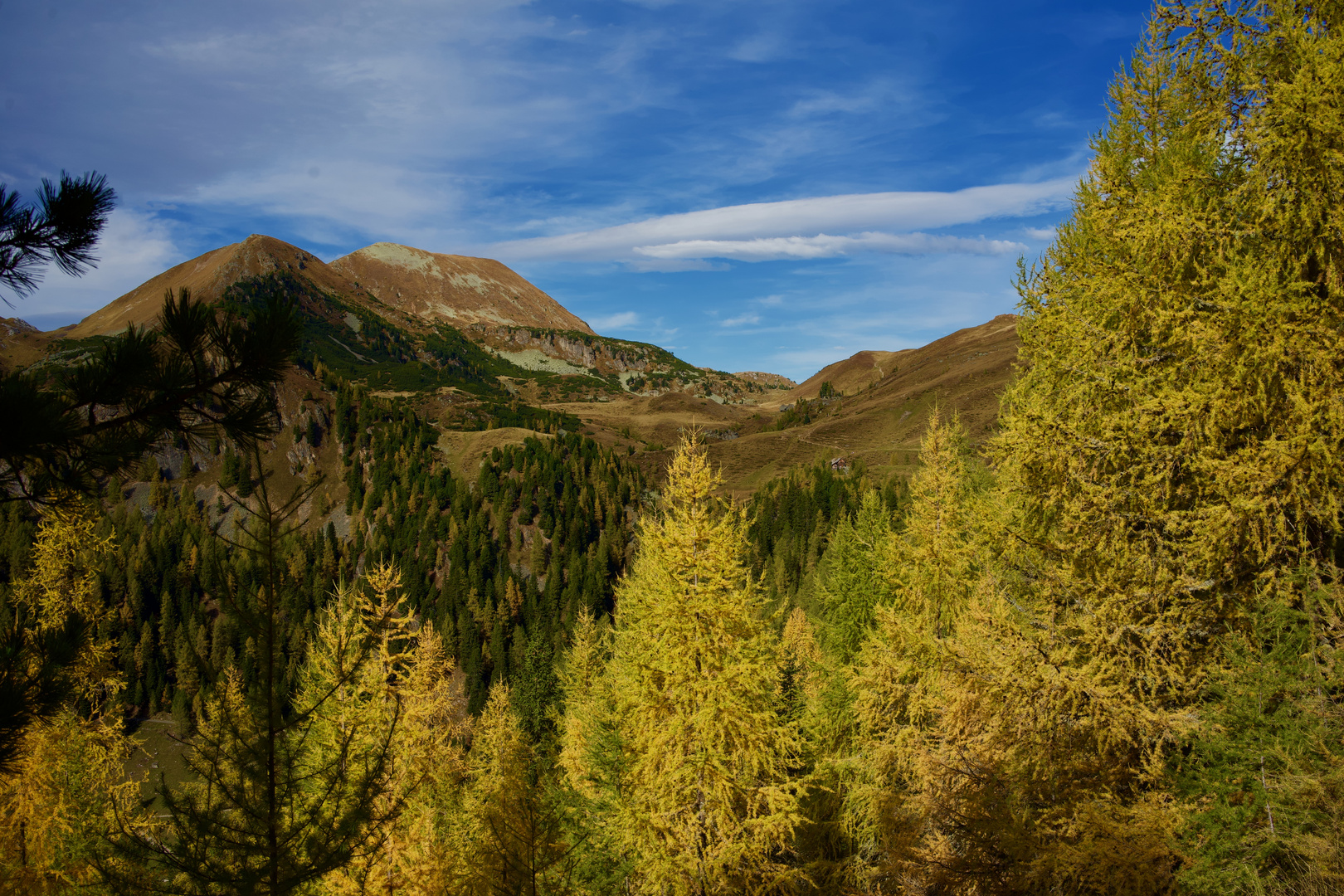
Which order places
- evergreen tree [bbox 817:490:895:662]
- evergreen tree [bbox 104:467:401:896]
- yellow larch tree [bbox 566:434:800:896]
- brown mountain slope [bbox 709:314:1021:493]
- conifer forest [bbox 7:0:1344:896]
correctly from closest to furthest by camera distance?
evergreen tree [bbox 104:467:401:896], conifer forest [bbox 7:0:1344:896], yellow larch tree [bbox 566:434:800:896], evergreen tree [bbox 817:490:895:662], brown mountain slope [bbox 709:314:1021:493]

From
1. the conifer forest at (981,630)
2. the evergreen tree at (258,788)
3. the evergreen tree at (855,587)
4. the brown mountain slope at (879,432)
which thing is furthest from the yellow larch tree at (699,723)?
the brown mountain slope at (879,432)

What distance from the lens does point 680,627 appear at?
38.9ft

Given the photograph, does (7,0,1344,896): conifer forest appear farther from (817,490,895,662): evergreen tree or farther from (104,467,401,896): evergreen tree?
Result: (817,490,895,662): evergreen tree

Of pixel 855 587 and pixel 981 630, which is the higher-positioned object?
pixel 981 630

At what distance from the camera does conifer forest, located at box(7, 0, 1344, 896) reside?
514cm

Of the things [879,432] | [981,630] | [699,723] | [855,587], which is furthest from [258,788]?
[879,432]

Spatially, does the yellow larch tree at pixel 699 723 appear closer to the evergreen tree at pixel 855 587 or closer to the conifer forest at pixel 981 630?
the conifer forest at pixel 981 630

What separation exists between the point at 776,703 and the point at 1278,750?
8891 mm

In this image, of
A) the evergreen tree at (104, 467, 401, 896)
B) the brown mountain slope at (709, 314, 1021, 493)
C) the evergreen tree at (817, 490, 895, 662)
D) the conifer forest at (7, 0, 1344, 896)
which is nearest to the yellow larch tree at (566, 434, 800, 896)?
the conifer forest at (7, 0, 1344, 896)

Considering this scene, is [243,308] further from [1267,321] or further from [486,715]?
[486,715]

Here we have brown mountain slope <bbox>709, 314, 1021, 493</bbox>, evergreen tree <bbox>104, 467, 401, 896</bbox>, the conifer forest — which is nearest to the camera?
evergreen tree <bbox>104, 467, 401, 896</bbox>

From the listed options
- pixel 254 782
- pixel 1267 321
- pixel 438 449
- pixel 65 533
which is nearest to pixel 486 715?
pixel 65 533

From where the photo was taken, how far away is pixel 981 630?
866 centimetres

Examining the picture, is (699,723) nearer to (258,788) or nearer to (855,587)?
(258,788)
